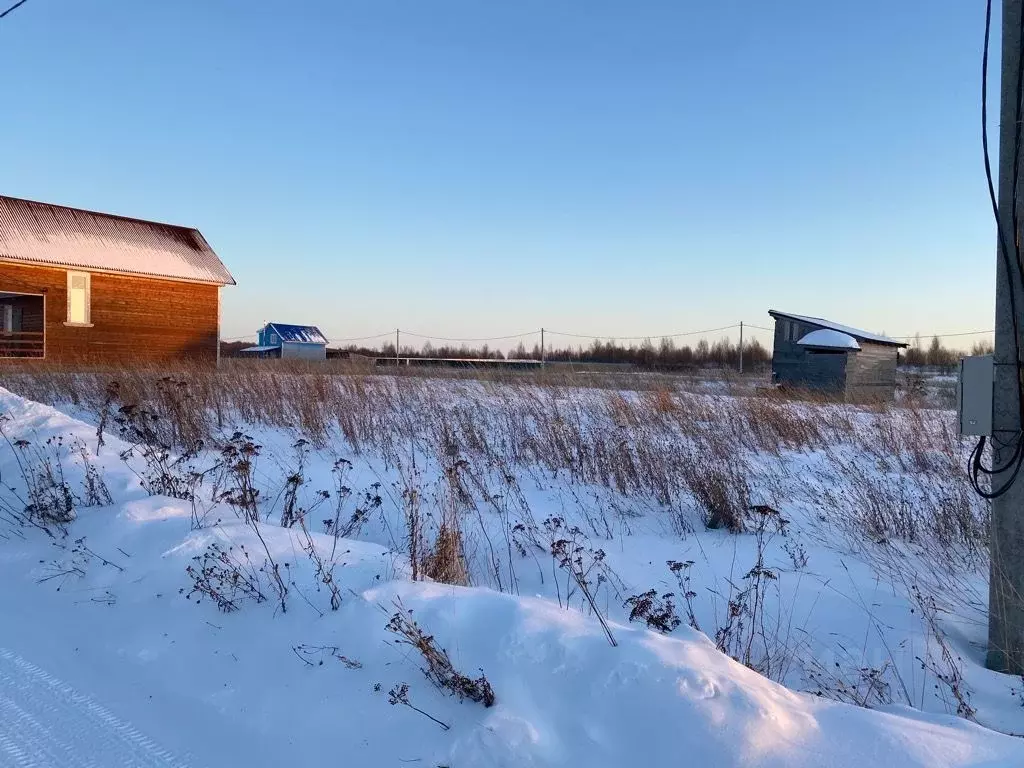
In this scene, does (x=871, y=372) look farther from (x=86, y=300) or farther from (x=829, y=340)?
(x=86, y=300)

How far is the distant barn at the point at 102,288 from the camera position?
69.7ft

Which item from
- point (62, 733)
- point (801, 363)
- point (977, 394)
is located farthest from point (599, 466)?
point (801, 363)

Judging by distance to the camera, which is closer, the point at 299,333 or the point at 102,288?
the point at 102,288

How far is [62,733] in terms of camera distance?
251 cm

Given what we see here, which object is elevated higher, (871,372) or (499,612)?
(871,372)

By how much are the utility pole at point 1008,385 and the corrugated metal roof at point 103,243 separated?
24.0 meters

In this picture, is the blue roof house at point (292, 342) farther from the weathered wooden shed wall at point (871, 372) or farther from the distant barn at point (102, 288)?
the weathered wooden shed wall at point (871, 372)

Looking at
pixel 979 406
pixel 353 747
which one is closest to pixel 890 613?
pixel 979 406

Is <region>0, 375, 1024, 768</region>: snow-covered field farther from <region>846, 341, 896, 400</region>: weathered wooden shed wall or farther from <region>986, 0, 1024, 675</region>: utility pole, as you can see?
<region>846, 341, 896, 400</region>: weathered wooden shed wall

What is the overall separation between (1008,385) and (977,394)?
0.41ft

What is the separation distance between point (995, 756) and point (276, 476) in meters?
5.89

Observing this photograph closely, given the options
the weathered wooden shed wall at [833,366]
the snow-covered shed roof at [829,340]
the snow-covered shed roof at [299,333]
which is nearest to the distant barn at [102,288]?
the weathered wooden shed wall at [833,366]

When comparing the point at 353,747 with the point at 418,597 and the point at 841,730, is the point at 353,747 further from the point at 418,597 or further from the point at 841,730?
the point at 841,730

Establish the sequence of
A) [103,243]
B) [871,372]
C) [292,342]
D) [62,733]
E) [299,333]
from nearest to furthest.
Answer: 1. [62,733]
2. [871,372]
3. [103,243]
4. [292,342]
5. [299,333]
